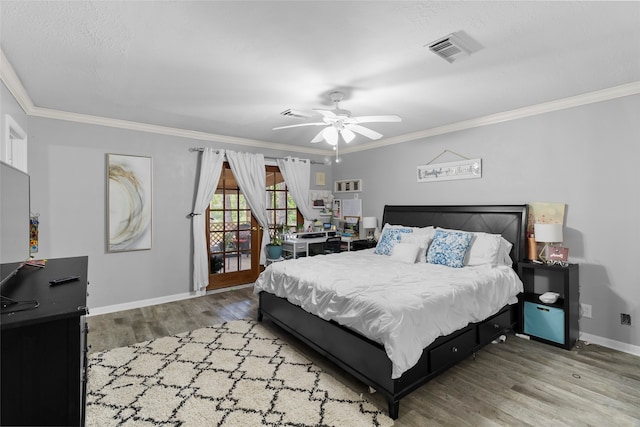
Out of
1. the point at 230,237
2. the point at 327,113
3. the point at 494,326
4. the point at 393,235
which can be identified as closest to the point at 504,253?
the point at 494,326

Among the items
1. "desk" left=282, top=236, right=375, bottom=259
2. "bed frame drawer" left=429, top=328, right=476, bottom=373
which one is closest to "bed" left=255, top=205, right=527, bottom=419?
"bed frame drawer" left=429, top=328, right=476, bottom=373

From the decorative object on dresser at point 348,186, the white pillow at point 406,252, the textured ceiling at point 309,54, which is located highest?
the textured ceiling at point 309,54

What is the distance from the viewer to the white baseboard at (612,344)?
9.39 ft

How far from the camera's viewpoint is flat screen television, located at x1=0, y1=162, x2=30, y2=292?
1.49 metres

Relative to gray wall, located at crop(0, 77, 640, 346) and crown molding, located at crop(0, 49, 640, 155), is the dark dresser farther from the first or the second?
gray wall, located at crop(0, 77, 640, 346)

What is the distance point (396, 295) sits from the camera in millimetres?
2342

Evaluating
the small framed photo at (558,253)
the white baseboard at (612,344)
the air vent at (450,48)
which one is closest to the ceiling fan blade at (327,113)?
the air vent at (450,48)

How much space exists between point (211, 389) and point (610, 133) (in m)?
4.23

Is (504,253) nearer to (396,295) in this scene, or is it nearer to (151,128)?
(396,295)

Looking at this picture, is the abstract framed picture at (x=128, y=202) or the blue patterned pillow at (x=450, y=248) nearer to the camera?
the blue patterned pillow at (x=450, y=248)

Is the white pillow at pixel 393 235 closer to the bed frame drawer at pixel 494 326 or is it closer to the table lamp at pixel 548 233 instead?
the table lamp at pixel 548 233

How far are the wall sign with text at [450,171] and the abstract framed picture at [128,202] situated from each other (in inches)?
153

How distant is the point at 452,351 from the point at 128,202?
4.12 metres

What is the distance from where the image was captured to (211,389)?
7.68 ft
